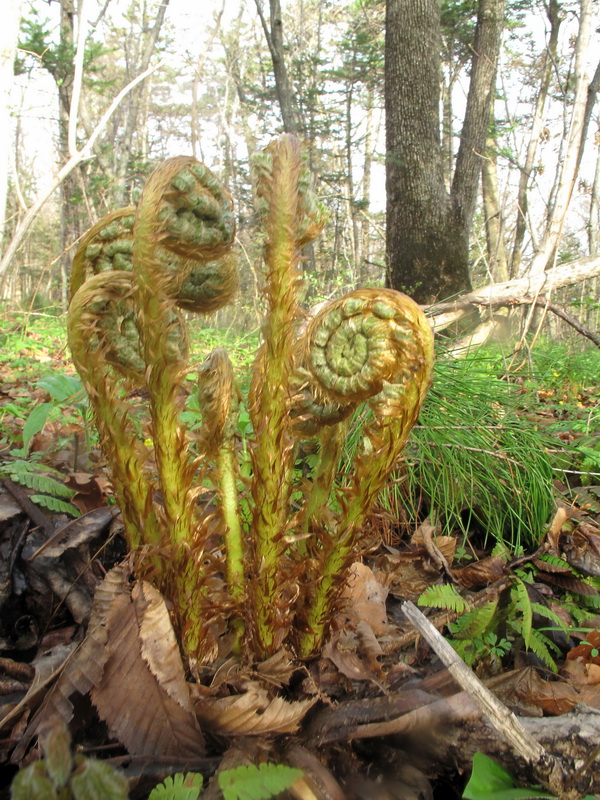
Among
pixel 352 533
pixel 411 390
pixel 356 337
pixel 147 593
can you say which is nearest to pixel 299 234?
pixel 356 337

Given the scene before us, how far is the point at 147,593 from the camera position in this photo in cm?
118

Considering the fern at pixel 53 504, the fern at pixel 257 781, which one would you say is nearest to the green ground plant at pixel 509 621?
the fern at pixel 257 781

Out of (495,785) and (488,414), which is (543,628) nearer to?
(495,785)

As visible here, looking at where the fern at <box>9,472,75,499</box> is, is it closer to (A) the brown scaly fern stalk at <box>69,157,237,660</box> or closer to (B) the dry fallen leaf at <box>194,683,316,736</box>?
(A) the brown scaly fern stalk at <box>69,157,237,660</box>

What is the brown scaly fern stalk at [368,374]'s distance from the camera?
1017 millimetres

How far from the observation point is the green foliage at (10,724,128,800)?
76cm

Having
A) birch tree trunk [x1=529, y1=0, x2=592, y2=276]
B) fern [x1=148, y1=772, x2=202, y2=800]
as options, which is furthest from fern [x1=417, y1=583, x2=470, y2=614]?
birch tree trunk [x1=529, y1=0, x2=592, y2=276]

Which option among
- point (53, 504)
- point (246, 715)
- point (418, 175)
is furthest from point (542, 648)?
point (418, 175)

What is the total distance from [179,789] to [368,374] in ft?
2.67

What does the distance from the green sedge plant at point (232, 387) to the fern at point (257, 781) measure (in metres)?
0.32

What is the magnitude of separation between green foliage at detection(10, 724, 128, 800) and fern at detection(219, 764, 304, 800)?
170mm

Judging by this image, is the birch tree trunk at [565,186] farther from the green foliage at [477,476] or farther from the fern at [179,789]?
the fern at [179,789]

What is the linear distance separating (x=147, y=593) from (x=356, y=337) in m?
0.72

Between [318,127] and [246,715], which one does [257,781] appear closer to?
[246,715]
